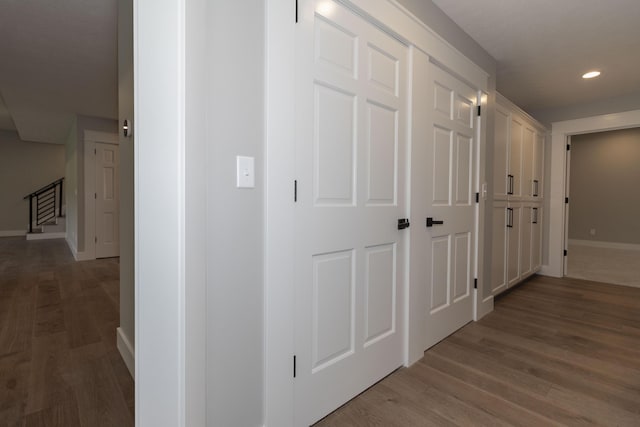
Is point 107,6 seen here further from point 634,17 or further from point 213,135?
point 634,17

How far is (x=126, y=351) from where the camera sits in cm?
198

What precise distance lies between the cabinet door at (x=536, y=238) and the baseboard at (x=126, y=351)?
4531 mm

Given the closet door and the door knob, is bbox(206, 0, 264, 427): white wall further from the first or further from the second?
the closet door

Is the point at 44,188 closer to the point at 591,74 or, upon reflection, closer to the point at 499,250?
the point at 499,250

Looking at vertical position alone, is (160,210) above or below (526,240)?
above

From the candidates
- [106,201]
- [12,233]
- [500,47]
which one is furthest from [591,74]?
[12,233]

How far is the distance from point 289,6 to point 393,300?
1610 mm

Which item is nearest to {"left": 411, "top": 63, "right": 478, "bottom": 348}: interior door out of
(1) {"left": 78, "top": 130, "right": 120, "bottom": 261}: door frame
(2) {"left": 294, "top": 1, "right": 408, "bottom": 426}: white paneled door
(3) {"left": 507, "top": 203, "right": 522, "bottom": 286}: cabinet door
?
(2) {"left": 294, "top": 1, "right": 408, "bottom": 426}: white paneled door

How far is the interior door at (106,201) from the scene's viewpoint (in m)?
5.38

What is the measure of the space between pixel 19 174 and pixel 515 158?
10663 millimetres

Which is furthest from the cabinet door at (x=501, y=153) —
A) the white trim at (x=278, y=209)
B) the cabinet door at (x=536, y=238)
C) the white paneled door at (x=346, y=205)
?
the white trim at (x=278, y=209)

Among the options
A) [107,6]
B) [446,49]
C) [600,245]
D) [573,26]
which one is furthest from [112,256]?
[600,245]

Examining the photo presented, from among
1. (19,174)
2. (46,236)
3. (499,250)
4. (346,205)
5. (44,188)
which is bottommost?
(46,236)

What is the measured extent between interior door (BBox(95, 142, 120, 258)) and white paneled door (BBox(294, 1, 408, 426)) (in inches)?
206
